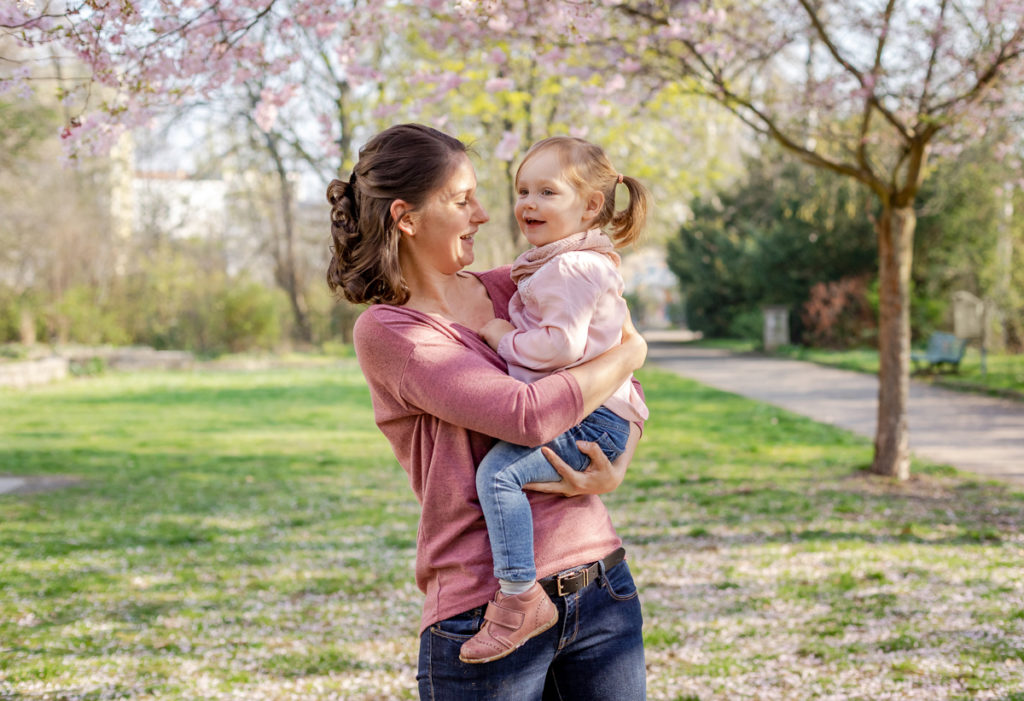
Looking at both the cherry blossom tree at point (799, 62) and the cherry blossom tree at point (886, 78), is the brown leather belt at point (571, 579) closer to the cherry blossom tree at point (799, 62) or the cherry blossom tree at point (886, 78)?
the cherry blossom tree at point (799, 62)

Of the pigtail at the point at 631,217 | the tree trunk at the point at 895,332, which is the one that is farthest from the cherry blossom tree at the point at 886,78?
the pigtail at the point at 631,217

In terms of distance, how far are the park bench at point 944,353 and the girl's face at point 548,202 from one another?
13047 mm

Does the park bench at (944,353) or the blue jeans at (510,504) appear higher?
the blue jeans at (510,504)

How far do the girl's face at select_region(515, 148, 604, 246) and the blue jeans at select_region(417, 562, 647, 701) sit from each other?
2.17 feet

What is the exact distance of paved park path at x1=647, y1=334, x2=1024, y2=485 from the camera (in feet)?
26.9

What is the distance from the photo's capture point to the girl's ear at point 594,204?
179 centimetres

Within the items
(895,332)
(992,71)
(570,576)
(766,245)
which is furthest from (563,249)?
(766,245)

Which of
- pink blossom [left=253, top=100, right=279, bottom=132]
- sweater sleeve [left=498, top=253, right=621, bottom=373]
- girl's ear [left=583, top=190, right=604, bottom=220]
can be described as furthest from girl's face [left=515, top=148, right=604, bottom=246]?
pink blossom [left=253, top=100, right=279, bottom=132]

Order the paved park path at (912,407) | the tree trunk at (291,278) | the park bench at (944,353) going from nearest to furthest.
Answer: the paved park path at (912,407) < the park bench at (944,353) < the tree trunk at (291,278)

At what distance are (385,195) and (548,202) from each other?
0.33 m

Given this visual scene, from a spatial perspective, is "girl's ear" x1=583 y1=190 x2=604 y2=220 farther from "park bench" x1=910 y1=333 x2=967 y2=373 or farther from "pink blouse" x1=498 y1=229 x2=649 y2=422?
"park bench" x1=910 y1=333 x2=967 y2=373

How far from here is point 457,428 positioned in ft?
5.19

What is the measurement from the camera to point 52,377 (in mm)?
16375

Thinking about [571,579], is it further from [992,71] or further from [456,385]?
[992,71]
